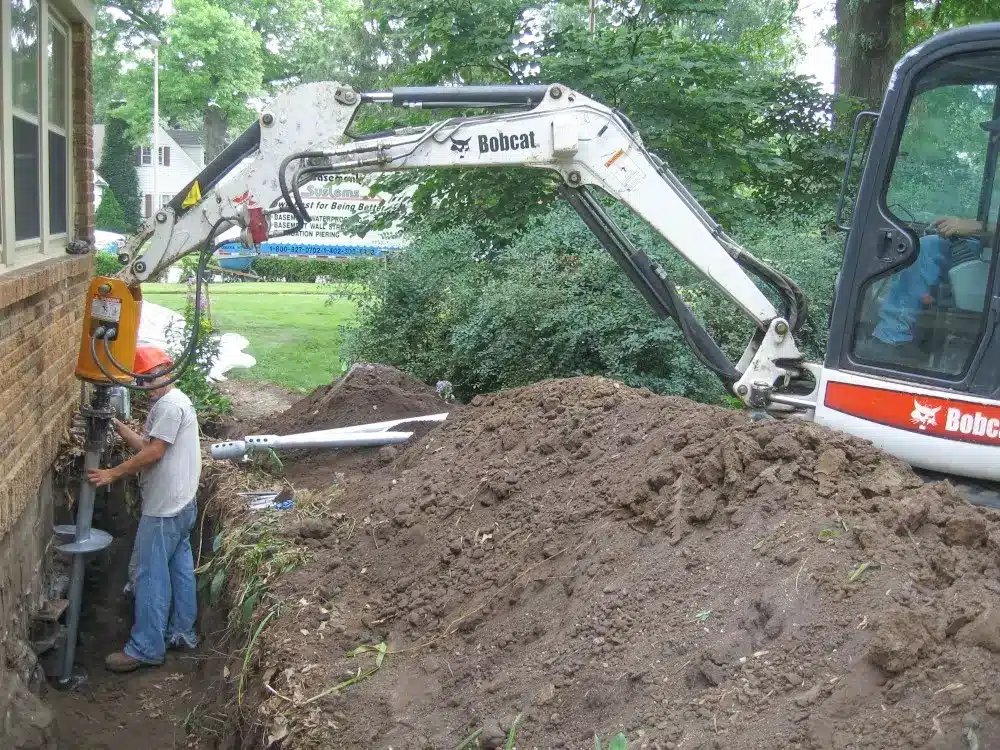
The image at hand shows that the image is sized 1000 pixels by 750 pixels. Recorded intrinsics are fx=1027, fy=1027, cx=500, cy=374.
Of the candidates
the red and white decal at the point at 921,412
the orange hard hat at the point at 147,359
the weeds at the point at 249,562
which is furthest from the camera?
the orange hard hat at the point at 147,359

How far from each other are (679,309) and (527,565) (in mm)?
2659

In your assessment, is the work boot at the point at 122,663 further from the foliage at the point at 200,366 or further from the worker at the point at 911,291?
the worker at the point at 911,291

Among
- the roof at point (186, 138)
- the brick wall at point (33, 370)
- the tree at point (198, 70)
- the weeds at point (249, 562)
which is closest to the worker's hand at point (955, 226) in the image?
the weeds at point (249, 562)

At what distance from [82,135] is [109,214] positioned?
4280 cm

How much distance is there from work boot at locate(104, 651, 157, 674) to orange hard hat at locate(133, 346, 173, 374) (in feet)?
6.43

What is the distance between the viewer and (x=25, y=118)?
260 inches

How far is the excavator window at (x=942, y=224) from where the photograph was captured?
17.0 feet

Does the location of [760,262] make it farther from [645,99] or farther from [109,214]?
[109,214]

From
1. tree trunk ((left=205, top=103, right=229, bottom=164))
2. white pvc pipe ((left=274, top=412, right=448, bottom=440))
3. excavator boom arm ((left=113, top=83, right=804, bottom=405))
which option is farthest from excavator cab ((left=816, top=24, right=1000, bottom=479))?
tree trunk ((left=205, top=103, right=229, bottom=164))

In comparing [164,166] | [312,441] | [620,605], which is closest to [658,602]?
[620,605]

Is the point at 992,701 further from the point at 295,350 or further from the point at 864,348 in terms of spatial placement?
the point at 295,350

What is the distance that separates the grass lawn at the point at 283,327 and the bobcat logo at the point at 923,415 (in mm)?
9144

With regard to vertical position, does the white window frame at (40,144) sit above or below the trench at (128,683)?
above

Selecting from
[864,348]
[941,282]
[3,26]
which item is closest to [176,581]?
[3,26]
